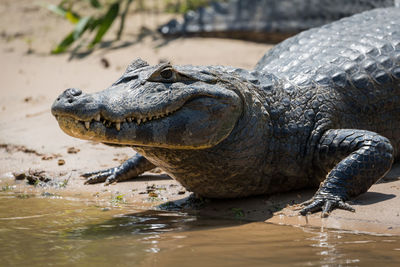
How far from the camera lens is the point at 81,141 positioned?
680 cm

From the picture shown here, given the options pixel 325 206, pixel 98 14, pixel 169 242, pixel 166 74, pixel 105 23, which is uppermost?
pixel 98 14

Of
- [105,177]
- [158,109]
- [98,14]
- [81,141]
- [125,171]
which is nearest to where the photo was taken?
[158,109]

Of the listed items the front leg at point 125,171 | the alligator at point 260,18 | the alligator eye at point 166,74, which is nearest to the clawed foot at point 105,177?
the front leg at point 125,171

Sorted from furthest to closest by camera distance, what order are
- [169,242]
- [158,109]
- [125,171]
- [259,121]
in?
[125,171], [259,121], [158,109], [169,242]

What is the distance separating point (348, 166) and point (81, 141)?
333cm

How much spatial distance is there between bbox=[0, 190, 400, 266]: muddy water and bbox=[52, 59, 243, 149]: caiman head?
1.90ft

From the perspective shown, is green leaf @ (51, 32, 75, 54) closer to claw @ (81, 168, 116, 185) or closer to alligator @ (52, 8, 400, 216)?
claw @ (81, 168, 116, 185)

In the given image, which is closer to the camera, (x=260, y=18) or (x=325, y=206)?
(x=325, y=206)

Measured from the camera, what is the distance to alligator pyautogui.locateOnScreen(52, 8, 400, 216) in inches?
163

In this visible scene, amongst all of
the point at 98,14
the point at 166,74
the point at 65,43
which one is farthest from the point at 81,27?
the point at 166,74

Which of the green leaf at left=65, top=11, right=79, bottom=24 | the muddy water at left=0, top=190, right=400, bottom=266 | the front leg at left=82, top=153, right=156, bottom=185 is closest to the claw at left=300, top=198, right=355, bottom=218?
the muddy water at left=0, top=190, right=400, bottom=266

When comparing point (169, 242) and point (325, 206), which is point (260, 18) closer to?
point (325, 206)

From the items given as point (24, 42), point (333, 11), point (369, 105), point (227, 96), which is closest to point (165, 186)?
point (227, 96)

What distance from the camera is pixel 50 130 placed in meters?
7.13
